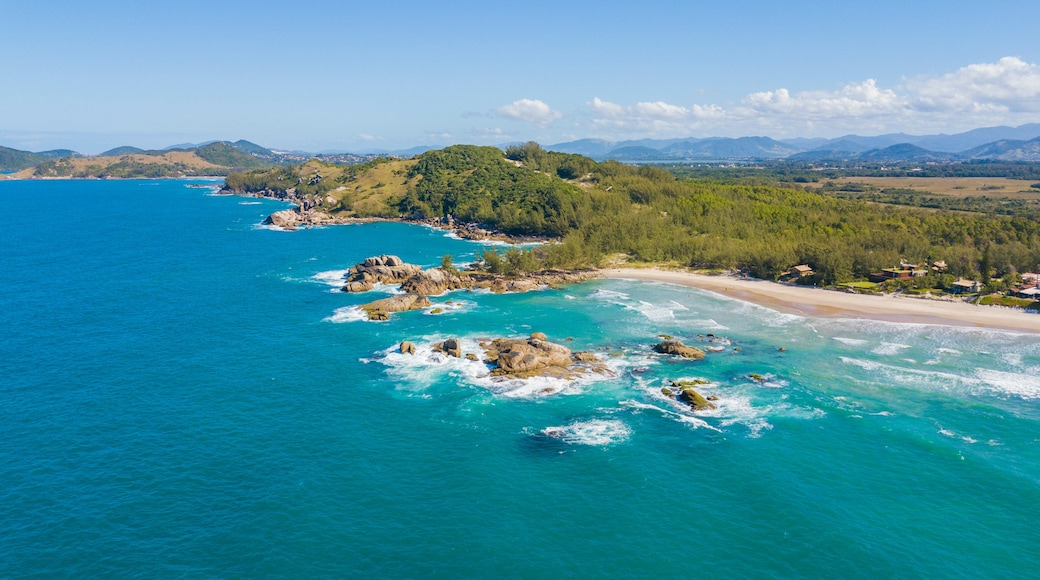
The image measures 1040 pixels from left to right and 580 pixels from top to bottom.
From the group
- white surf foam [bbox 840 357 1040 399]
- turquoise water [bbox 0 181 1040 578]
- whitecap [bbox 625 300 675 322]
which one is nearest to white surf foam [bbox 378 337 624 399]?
turquoise water [bbox 0 181 1040 578]

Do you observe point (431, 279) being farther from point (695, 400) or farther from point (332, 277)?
point (695, 400)

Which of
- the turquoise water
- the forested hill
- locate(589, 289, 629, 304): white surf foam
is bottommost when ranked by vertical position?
the turquoise water

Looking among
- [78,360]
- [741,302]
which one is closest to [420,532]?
[78,360]

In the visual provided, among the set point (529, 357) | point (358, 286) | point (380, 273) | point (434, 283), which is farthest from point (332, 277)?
point (529, 357)

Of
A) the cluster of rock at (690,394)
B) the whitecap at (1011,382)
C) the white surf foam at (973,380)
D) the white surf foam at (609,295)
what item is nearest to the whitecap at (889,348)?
the white surf foam at (973,380)

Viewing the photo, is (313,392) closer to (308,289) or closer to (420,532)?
(420,532)

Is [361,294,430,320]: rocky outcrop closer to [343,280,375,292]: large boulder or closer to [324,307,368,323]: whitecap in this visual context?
[324,307,368,323]: whitecap
